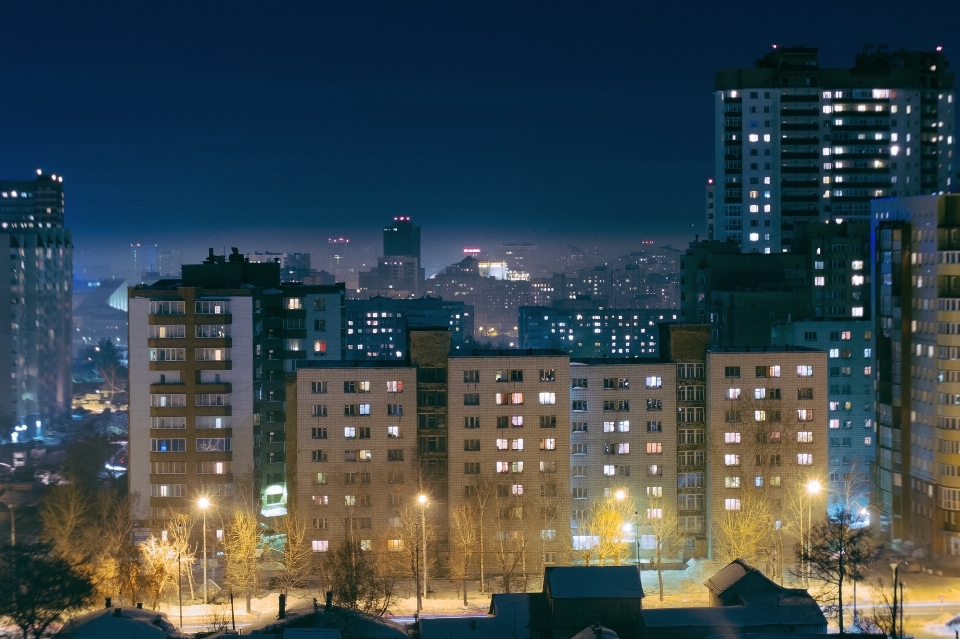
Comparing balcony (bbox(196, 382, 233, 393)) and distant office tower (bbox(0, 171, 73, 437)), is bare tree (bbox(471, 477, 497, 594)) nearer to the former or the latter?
balcony (bbox(196, 382, 233, 393))

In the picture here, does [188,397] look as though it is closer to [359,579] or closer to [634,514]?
[359,579]

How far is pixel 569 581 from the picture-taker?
2886cm

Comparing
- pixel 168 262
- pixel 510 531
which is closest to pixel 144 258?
pixel 168 262

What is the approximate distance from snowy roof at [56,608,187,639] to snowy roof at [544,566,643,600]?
8608 mm

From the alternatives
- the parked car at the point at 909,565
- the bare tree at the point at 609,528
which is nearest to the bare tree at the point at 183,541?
the bare tree at the point at 609,528

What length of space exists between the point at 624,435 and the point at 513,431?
3.33m

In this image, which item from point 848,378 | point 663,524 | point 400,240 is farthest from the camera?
point 400,240

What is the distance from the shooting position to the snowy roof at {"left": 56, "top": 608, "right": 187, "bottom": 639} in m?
26.0

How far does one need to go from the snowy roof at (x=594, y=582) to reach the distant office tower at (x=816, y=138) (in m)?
46.2

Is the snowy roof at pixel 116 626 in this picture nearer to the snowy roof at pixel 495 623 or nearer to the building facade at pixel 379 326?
the snowy roof at pixel 495 623

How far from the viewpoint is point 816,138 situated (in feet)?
240

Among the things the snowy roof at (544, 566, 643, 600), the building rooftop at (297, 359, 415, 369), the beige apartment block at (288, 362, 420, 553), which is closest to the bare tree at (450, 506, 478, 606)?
the beige apartment block at (288, 362, 420, 553)

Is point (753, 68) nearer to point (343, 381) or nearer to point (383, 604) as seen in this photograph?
A: point (343, 381)

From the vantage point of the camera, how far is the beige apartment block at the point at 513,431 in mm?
36281
